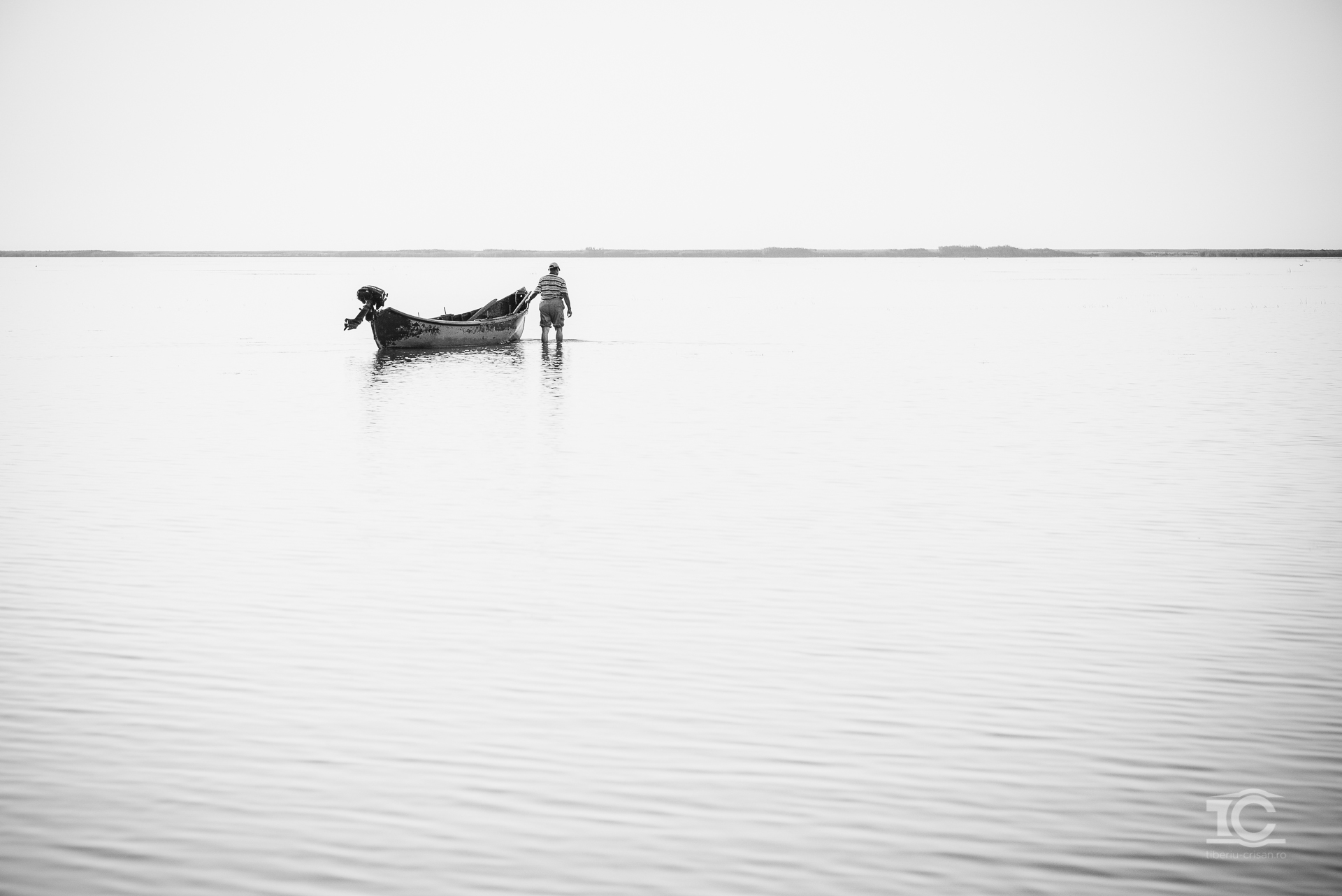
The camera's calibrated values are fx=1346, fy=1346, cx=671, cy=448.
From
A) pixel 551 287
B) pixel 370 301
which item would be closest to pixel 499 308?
pixel 551 287

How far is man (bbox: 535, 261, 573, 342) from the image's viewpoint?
131ft

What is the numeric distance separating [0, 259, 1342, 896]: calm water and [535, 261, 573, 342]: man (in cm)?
1594

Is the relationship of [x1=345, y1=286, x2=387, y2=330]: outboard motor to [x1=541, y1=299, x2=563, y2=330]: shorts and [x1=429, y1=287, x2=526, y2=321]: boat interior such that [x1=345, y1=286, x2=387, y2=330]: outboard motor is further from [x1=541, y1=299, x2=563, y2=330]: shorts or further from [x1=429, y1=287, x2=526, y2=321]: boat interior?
[x1=541, y1=299, x2=563, y2=330]: shorts

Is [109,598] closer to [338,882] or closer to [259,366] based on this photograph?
[338,882]

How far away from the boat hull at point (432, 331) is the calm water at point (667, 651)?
623 inches

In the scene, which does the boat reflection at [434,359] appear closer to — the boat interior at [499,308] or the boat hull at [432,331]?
the boat hull at [432,331]

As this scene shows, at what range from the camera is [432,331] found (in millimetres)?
41000

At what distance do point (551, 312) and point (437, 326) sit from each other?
11.5 feet

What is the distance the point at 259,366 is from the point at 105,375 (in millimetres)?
4359

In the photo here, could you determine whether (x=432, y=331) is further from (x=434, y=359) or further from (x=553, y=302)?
(x=553, y=302)

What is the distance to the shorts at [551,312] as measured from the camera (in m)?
40.8
